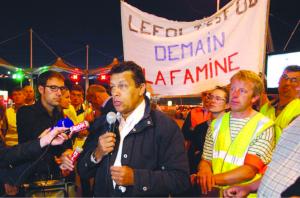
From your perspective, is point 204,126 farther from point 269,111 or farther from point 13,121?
point 13,121

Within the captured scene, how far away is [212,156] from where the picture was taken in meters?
2.96

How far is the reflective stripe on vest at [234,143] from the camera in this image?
2.70 meters

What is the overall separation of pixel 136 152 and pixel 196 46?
104 inches

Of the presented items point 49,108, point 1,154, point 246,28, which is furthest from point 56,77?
point 246,28

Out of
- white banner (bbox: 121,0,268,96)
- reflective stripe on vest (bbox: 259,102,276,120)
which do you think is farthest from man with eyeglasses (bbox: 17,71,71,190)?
reflective stripe on vest (bbox: 259,102,276,120)

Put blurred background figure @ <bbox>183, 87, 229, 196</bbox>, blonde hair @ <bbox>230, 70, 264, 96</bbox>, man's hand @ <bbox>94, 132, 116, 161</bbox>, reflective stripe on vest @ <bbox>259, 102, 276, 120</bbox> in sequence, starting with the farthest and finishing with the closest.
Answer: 1. blurred background figure @ <bbox>183, 87, 229, 196</bbox>
2. reflective stripe on vest @ <bbox>259, 102, 276, 120</bbox>
3. blonde hair @ <bbox>230, 70, 264, 96</bbox>
4. man's hand @ <bbox>94, 132, 116, 161</bbox>

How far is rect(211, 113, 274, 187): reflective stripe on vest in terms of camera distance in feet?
8.84

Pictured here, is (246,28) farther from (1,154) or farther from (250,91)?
(1,154)

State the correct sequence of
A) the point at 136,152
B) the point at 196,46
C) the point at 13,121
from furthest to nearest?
the point at 13,121, the point at 196,46, the point at 136,152

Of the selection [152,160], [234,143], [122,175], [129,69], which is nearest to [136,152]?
[152,160]

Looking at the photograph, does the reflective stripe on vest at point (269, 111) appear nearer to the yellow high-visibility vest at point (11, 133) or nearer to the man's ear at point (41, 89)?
the man's ear at point (41, 89)

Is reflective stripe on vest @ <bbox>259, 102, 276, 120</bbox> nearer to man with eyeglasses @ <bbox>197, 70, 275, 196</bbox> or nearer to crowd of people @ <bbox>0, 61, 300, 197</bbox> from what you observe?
crowd of people @ <bbox>0, 61, 300, 197</bbox>

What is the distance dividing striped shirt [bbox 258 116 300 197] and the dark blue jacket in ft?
2.22

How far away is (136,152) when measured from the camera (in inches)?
94.3
